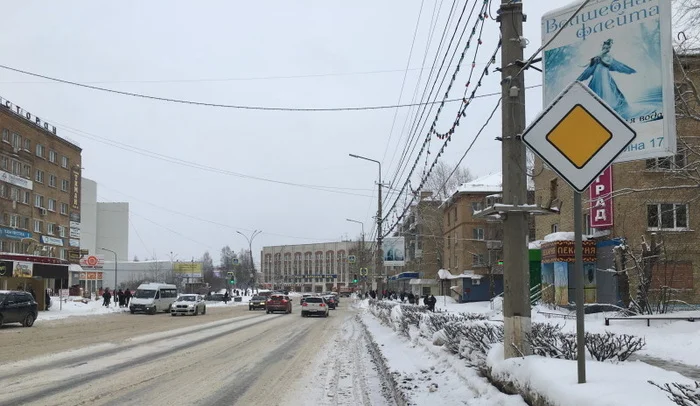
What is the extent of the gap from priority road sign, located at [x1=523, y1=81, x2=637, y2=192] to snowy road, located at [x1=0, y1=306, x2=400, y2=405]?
17.9 feet

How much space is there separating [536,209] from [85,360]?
35.5 feet

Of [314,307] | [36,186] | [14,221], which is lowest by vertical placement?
[314,307]

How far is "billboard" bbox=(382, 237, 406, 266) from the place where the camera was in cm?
4478

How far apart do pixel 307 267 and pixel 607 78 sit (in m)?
157

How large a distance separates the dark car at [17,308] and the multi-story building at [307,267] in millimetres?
128266

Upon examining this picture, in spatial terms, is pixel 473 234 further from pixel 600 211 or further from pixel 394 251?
pixel 600 211

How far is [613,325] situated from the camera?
20.2 m

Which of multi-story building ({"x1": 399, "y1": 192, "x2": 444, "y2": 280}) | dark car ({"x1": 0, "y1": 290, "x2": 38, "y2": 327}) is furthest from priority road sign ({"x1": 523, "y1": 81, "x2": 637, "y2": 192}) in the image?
multi-story building ({"x1": 399, "y1": 192, "x2": 444, "y2": 280})

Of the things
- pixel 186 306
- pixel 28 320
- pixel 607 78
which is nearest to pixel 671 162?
pixel 607 78

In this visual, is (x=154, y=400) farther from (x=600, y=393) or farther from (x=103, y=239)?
(x=103, y=239)

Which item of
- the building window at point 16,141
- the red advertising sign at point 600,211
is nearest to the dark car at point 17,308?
the red advertising sign at point 600,211

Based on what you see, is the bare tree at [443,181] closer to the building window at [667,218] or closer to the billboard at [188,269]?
the building window at [667,218]

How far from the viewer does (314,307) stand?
1544 inches

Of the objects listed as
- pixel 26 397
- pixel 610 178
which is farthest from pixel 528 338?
pixel 610 178
